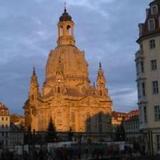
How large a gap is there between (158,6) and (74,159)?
25.5 metres

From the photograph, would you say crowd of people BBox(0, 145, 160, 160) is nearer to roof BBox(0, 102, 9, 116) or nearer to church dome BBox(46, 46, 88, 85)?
church dome BBox(46, 46, 88, 85)

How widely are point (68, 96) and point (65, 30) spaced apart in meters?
27.8

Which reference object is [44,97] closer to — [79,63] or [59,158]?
[79,63]

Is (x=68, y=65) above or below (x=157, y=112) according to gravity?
above

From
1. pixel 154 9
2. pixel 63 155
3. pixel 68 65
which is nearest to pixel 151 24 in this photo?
pixel 154 9

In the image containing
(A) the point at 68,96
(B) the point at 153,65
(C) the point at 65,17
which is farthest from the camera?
(C) the point at 65,17

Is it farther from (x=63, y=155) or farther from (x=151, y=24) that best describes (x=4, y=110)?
(x=63, y=155)

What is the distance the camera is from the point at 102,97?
147 m

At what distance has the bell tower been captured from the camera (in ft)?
507

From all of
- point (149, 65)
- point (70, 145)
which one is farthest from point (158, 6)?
point (70, 145)

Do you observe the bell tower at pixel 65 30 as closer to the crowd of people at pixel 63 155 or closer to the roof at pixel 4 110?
the roof at pixel 4 110

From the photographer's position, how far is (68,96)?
139875 mm

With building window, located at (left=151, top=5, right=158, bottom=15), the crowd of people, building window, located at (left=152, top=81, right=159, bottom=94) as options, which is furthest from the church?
the crowd of people

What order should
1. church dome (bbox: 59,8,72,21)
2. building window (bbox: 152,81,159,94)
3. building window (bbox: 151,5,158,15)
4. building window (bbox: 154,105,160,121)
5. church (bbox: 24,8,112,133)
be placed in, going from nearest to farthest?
building window (bbox: 154,105,160,121), building window (bbox: 152,81,159,94), building window (bbox: 151,5,158,15), church (bbox: 24,8,112,133), church dome (bbox: 59,8,72,21)
